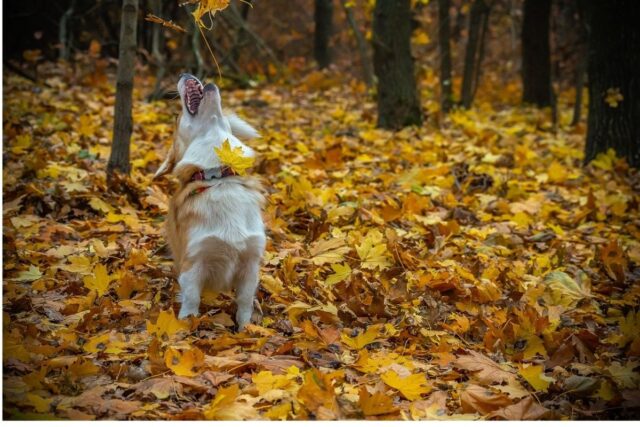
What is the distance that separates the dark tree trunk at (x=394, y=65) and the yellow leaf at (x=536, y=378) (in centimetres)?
650

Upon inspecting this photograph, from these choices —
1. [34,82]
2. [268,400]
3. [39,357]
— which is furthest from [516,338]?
[34,82]

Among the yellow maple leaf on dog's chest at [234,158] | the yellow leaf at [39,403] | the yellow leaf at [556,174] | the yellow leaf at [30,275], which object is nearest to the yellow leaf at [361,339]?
the yellow maple leaf on dog's chest at [234,158]

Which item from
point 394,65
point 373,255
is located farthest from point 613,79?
point 373,255

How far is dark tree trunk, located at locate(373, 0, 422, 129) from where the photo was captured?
897 cm

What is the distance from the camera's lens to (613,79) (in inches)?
291

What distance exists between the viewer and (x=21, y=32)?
11.9 m

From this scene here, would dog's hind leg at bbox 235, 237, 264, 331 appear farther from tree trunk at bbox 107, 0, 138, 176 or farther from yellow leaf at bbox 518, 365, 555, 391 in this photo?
tree trunk at bbox 107, 0, 138, 176

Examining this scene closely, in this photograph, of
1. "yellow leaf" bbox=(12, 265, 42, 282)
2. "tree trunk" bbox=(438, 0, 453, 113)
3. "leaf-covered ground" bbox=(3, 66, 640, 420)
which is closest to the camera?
"leaf-covered ground" bbox=(3, 66, 640, 420)

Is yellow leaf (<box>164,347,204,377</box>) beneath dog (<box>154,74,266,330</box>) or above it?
beneath

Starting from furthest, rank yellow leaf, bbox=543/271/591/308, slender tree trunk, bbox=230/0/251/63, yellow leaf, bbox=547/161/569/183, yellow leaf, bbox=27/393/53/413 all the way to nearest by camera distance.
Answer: slender tree trunk, bbox=230/0/251/63, yellow leaf, bbox=547/161/569/183, yellow leaf, bbox=543/271/591/308, yellow leaf, bbox=27/393/53/413

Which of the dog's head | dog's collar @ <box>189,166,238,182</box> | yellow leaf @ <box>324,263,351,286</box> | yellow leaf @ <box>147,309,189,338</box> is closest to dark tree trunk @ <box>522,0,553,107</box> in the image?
yellow leaf @ <box>324,263,351,286</box>

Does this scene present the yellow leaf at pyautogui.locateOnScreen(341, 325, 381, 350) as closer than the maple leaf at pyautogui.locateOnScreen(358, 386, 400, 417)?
No

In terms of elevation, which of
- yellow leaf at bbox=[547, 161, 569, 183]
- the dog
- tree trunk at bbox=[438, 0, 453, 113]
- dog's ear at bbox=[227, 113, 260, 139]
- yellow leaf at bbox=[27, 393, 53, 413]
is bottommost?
yellow leaf at bbox=[27, 393, 53, 413]

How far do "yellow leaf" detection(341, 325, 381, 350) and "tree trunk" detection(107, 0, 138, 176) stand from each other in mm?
3004
